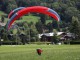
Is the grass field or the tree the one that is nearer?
the grass field

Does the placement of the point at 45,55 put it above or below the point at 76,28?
below

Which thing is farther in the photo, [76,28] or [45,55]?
[76,28]

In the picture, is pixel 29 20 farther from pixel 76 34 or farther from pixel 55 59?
pixel 55 59

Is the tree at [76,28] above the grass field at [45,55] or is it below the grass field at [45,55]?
above

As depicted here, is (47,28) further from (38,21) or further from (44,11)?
(44,11)

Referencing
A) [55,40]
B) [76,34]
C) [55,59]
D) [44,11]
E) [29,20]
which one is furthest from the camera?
[29,20]

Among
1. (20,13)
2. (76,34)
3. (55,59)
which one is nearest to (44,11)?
(20,13)

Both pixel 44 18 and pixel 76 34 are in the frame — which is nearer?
pixel 76 34

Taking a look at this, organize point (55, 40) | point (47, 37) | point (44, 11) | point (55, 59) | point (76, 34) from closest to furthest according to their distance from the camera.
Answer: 1. point (55, 59)
2. point (44, 11)
3. point (55, 40)
4. point (76, 34)
5. point (47, 37)

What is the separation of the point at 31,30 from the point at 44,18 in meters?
47.1

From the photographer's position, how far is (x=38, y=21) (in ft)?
630

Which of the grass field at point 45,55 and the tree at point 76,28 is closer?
the grass field at point 45,55

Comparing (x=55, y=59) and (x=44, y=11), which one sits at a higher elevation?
(x=44, y=11)

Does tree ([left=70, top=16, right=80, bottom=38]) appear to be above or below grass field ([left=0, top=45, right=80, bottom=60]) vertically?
above
